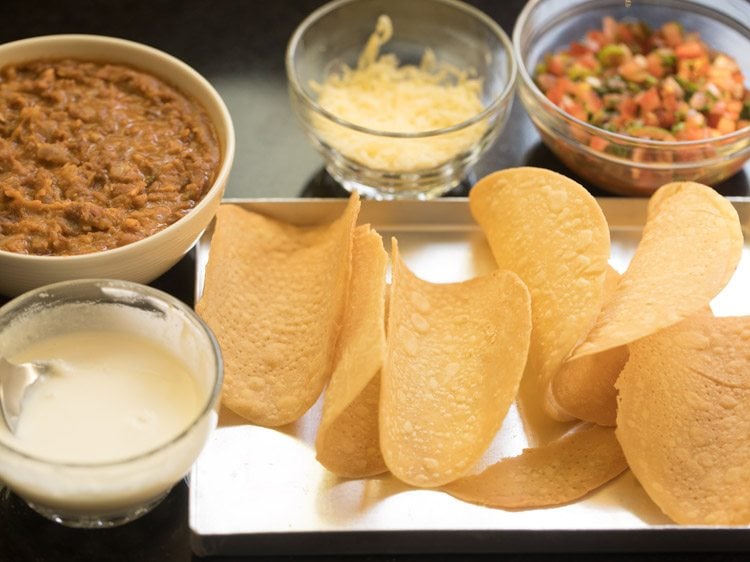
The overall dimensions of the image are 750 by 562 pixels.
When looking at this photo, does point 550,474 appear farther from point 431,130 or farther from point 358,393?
point 431,130

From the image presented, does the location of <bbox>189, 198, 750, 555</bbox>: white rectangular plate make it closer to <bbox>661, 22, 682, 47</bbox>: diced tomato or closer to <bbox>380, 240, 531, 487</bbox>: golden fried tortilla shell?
<bbox>380, 240, 531, 487</bbox>: golden fried tortilla shell

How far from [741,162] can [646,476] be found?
87cm

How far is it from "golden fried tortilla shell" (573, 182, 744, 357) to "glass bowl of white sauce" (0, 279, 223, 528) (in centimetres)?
57

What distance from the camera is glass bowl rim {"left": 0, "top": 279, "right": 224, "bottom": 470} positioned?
1.37m

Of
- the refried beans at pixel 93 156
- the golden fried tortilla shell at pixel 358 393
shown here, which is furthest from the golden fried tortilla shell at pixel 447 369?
the refried beans at pixel 93 156

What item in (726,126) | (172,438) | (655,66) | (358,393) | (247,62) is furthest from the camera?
(247,62)

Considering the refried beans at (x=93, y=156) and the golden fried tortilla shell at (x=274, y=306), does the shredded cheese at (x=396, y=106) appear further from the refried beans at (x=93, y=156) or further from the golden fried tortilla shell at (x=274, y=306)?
the refried beans at (x=93, y=156)

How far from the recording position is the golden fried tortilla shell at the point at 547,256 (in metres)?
1.69

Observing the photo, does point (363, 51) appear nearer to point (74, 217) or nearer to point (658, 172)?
point (658, 172)

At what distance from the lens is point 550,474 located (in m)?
1.65

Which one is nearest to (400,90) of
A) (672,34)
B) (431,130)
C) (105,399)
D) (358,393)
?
(431,130)

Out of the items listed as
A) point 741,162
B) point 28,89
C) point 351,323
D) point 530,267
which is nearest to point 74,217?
point 28,89

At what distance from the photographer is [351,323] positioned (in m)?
1.70

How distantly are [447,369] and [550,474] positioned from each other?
0.72 ft
